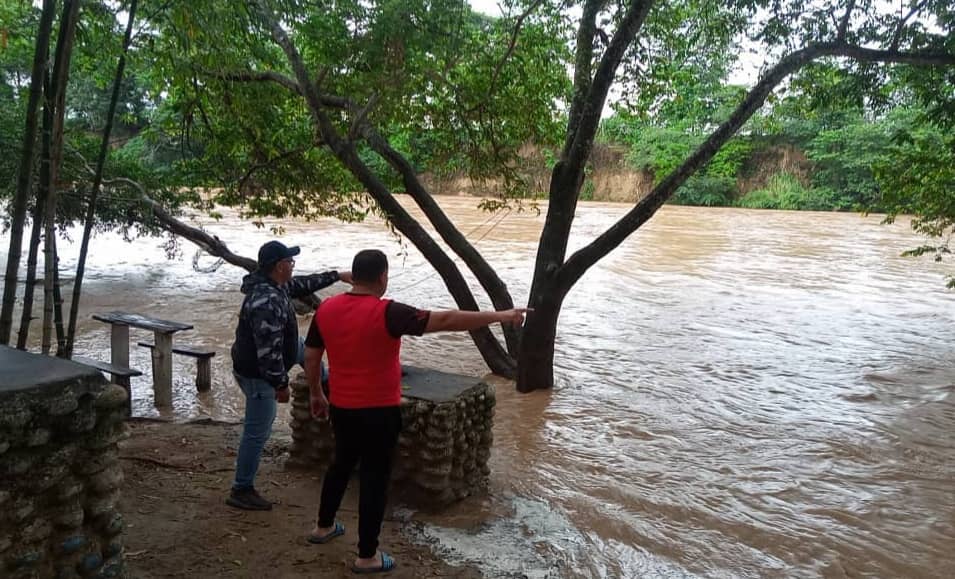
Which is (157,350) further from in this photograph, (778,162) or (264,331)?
(778,162)

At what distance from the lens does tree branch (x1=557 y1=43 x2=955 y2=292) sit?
6383mm

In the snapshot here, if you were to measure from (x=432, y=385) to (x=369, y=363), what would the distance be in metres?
1.38

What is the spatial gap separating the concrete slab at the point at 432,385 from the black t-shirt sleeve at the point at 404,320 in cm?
119

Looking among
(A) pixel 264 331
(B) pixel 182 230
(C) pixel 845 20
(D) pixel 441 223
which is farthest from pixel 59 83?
(B) pixel 182 230

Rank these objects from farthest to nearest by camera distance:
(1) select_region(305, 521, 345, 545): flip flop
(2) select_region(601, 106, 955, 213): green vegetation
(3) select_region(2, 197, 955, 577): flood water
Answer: (2) select_region(601, 106, 955, 213): green vegetation, (3) select_region(2, 197, 955, 577): flood water, (1) select_region(305, 521, 345, 545): flip flop

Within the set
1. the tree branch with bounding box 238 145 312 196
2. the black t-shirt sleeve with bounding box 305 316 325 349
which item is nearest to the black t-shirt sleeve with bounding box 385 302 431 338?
the black t-shirt sleeve with bounding box 305 316 325 349

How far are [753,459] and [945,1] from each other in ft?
14.4

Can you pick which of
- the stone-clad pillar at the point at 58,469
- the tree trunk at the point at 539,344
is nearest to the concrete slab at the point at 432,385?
the stone-clad pillar at the point at 58,469

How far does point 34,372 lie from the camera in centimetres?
239

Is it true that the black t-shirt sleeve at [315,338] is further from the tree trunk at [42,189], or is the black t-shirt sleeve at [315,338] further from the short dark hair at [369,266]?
the tree trunk at [42,189]

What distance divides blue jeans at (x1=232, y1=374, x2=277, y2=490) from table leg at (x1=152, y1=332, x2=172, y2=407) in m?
3.17

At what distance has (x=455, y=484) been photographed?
4.37 meters

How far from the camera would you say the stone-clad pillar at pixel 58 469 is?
2.27 meters

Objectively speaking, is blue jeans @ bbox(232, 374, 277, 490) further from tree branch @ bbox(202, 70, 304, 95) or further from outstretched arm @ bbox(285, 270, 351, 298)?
tree branch @ bbox(202, 70, 304, 95)
